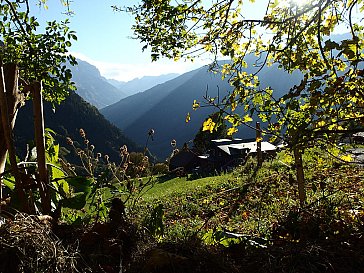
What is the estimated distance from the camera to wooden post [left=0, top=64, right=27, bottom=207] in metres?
1.99

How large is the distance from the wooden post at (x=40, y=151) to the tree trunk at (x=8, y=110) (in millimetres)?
135

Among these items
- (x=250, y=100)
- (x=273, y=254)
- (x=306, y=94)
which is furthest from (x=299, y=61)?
(x=273, y=254)

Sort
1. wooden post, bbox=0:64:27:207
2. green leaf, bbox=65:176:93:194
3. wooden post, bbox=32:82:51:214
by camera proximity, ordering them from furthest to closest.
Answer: green leaf, bbox=65:176:93:194 → wooden post, bbox=32:82:51:214 → wooden post, bbox=0:64:27:207

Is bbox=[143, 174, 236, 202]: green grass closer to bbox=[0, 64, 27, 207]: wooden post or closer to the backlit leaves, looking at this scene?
the backlit leaves

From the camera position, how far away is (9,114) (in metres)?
2.11

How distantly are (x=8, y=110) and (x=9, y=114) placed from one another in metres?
A: 0.03

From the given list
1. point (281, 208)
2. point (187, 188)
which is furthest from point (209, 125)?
point (187, 188)

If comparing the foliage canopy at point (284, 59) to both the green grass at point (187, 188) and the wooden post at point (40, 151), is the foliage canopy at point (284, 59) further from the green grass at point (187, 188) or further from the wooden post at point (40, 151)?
the green grass at point (187, 188)

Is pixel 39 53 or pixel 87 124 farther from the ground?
pixel 39 53

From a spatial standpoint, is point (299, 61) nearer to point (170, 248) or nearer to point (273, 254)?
point (273, 254)

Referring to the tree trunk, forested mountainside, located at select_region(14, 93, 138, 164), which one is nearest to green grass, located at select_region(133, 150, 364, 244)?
the tree trunk

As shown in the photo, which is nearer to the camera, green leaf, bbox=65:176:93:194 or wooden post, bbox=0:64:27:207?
wooden post, bbox=0:64:27:207

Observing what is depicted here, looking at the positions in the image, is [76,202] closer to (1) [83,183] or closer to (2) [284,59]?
(1) [83,183]

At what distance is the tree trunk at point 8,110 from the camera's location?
6.53ft
